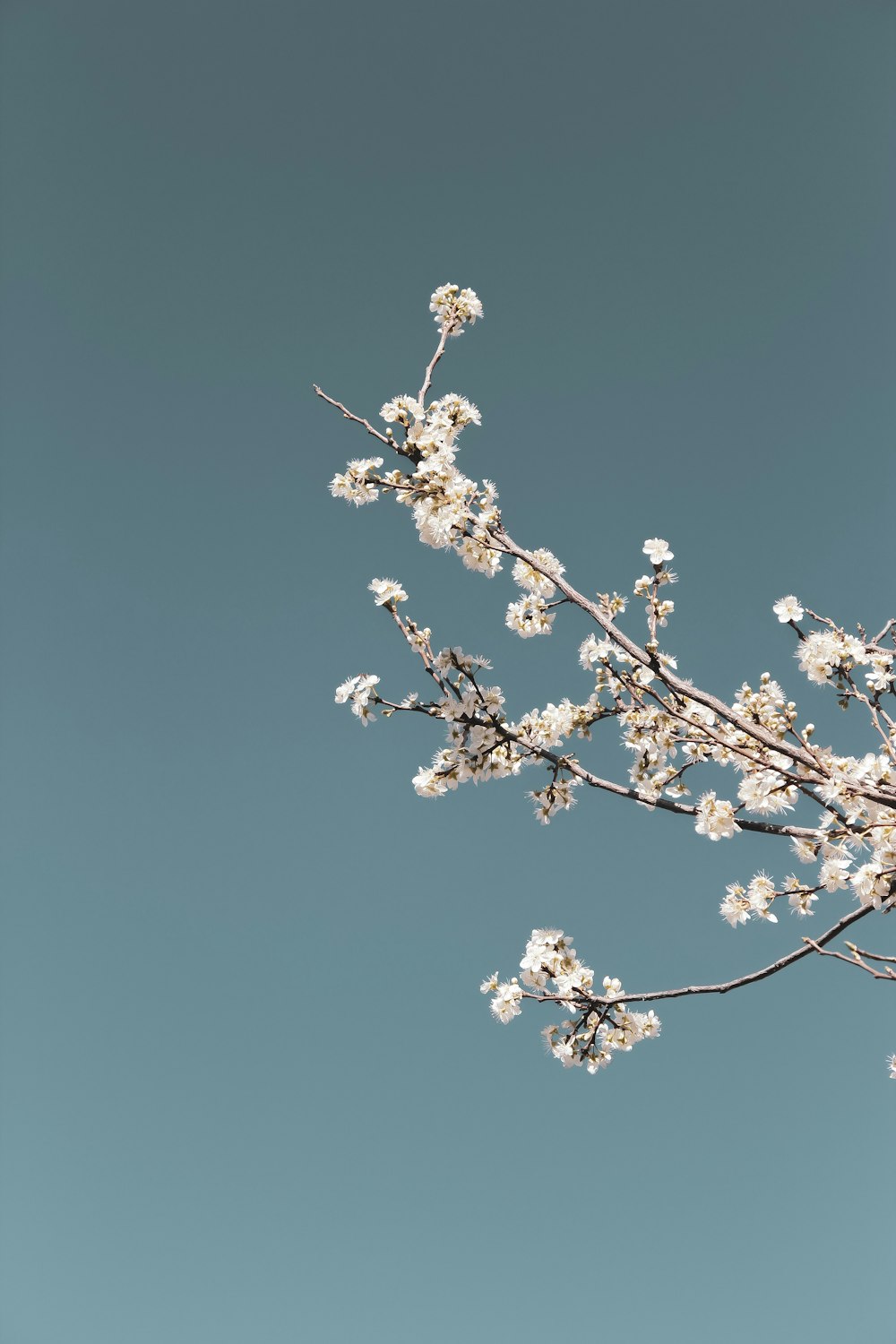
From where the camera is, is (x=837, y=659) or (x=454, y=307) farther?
(x=454, y=307)

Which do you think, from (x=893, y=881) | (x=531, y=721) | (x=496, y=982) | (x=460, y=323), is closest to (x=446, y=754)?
(x=531, y=721)

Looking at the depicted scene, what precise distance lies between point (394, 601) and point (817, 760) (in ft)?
7.75

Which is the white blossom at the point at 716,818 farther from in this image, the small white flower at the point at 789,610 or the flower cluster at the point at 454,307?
the flower cluster at the point at 454,307

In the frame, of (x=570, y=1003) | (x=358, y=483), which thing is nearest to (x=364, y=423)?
(x=358, y=483)

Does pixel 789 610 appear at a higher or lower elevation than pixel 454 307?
lower

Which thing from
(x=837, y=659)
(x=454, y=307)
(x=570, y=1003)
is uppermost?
(x=454, y=307)

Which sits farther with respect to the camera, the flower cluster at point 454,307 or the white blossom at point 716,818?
the flower cluster at point 454,307

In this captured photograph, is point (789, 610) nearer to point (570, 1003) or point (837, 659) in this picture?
point (837, 659)

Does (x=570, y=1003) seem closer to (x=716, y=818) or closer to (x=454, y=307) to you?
(x=716, y=818)

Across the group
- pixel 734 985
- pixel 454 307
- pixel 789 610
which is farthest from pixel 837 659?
pixel 454 307

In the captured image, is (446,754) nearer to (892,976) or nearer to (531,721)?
(531,721)

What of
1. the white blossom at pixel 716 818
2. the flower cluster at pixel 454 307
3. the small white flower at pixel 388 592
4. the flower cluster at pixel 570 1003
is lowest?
the flower cluster at pixel 570 1003

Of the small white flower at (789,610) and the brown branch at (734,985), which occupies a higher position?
the small white flower at (789,610)

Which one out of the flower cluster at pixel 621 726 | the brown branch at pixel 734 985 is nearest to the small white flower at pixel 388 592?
the flower cluster at pixel 621 726
